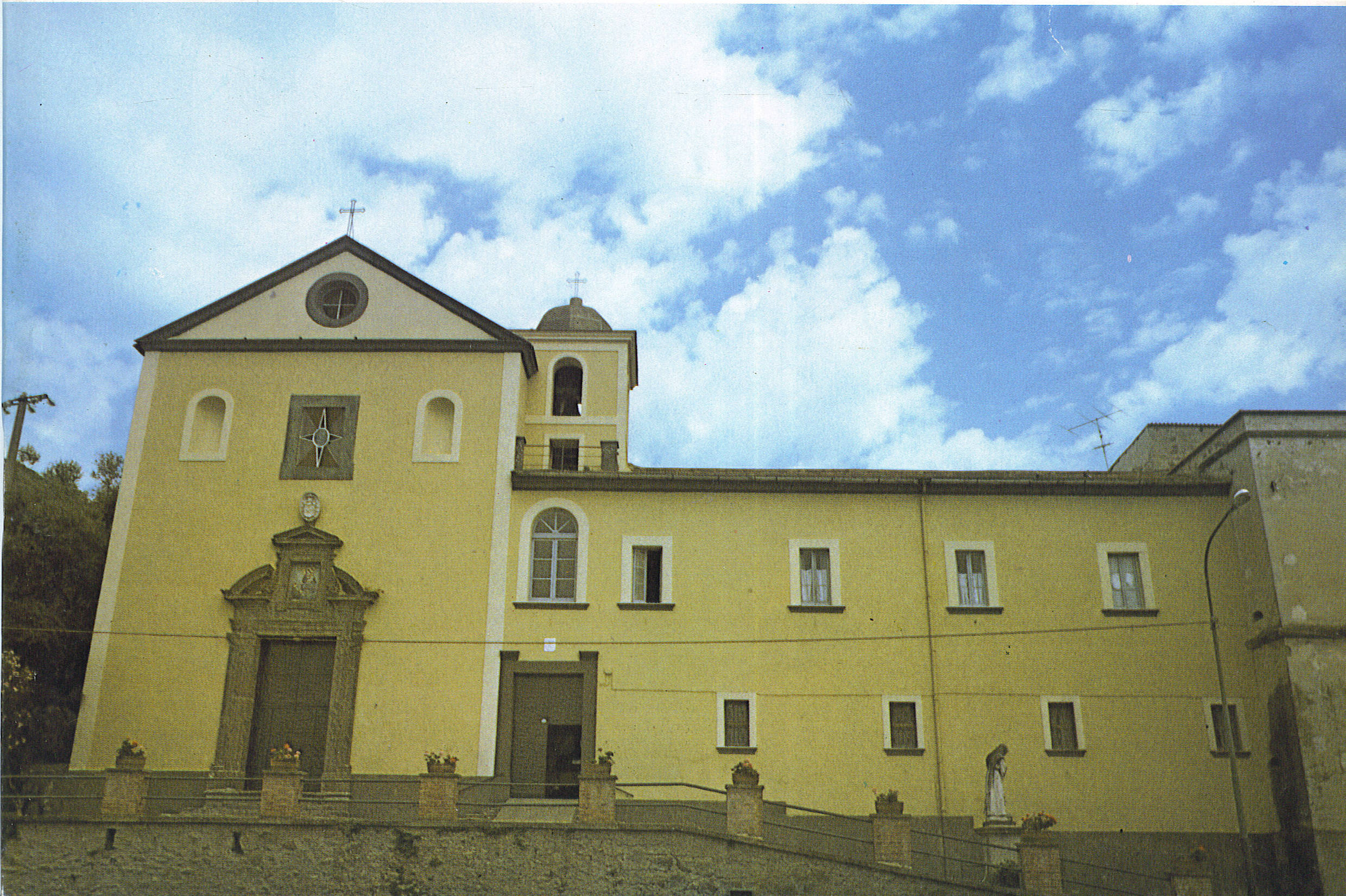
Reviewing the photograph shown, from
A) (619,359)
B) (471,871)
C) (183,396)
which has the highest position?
(619,359)

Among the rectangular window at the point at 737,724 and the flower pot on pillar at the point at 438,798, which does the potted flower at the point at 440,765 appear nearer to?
the flower pot on pillar at the point at 438,798

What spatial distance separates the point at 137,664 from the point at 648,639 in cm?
1142

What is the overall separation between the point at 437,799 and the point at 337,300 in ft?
43.9

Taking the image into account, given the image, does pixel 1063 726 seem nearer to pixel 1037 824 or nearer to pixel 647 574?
pixel 1037 824

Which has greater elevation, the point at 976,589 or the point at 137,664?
the point at 976,589

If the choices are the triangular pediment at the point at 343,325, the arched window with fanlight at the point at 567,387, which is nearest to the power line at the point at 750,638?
the triangular pediment at the point at 343,325

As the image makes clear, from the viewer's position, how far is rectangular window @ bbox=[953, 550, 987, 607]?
25656 mm

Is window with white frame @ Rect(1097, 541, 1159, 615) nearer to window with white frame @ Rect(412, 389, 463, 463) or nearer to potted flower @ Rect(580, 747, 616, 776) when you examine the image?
potted flower @ Rect(580, 747, 616, 776)

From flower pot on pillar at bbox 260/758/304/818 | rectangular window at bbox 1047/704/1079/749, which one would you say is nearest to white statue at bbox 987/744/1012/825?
rectangular window at bbox 1047/704/1079/749

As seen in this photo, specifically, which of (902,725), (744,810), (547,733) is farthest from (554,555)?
(902,725)

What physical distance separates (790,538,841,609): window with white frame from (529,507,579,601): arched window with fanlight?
16.7ft

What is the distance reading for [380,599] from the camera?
2506 cm

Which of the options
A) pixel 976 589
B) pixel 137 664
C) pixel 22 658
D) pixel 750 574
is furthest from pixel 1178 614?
pixel 22 658

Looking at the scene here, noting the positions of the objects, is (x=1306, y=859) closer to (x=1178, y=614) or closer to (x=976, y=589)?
(x=1178, y=614)
